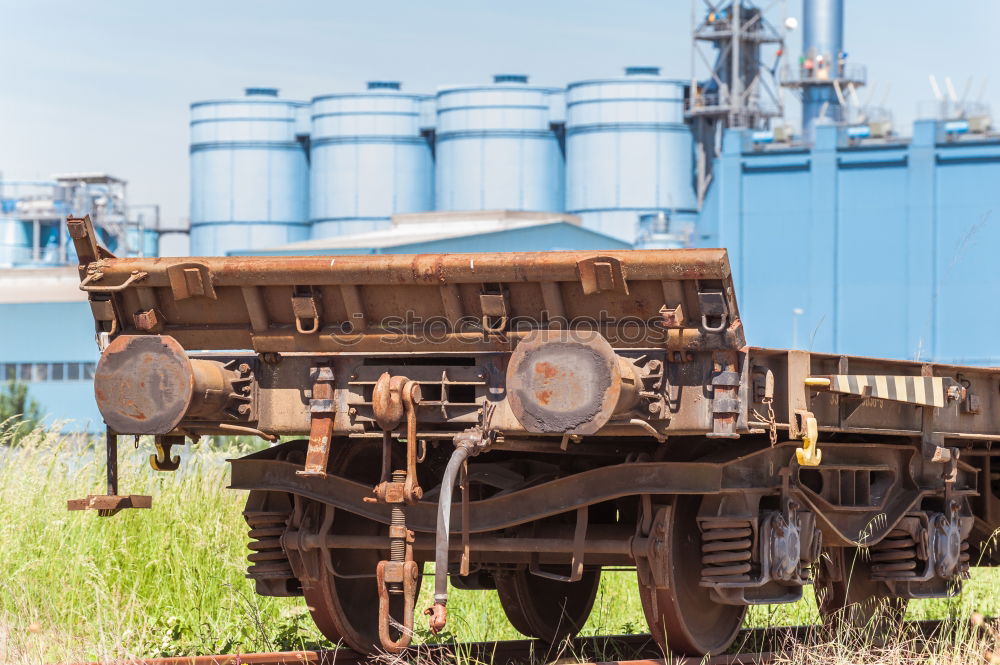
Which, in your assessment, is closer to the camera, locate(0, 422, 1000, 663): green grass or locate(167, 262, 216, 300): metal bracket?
locate(167, 262, 216, 300): metal bracket

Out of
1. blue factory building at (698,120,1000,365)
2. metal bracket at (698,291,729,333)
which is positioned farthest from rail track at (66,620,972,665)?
blue factory building at (698,120,1000,365)

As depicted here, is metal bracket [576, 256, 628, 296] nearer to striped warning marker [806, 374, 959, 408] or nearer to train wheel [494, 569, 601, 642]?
striped warning marker [806, 374, 959, 408]

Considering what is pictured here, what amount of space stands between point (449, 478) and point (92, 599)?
3.96 meters

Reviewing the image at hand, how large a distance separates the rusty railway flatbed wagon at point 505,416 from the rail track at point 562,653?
19cm

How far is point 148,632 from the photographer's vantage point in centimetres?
824

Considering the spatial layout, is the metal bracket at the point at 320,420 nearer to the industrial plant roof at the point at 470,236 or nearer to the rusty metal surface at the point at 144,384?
the rusty metal surface at the point at 144,384

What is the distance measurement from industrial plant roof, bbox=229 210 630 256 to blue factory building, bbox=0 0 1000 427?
0.38 feet

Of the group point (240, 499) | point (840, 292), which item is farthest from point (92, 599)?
point (840, 292)

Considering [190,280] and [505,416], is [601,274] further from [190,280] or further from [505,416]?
[190,280]

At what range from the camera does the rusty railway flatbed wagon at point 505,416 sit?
5.96 m

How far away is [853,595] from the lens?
27.4 ft

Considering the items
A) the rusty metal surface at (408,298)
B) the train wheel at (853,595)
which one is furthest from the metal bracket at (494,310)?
the train wheel at (853,595)

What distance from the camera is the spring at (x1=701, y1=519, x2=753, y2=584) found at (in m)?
6.58

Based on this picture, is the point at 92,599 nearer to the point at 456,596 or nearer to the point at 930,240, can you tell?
the point at 456,596
